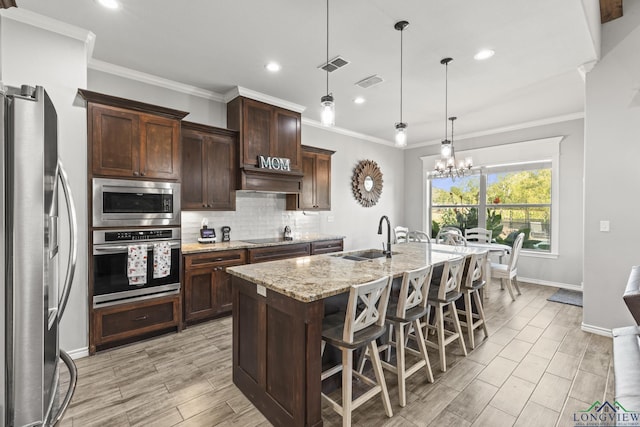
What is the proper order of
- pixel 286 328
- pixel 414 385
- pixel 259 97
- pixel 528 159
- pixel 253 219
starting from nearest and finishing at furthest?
pixel 286 328
pixel 414 385
pixel 259 97
pixel 253 219
pixel 528 159

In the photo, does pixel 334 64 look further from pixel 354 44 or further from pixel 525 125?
pixel 525 125

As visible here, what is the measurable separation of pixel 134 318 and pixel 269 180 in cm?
232

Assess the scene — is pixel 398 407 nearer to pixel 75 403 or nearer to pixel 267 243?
pixel 75 403

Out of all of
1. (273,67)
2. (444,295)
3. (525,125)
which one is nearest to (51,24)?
(273,67)

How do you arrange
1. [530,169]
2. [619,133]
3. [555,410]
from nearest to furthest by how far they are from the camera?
[555,410] < [619,133] < [530,169]

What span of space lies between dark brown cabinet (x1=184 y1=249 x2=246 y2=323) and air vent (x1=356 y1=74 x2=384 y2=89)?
2654 mm

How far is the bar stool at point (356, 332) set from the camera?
1731 mm

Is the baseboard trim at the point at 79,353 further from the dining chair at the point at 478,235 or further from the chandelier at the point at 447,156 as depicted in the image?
the dining chair at the point at 478,235

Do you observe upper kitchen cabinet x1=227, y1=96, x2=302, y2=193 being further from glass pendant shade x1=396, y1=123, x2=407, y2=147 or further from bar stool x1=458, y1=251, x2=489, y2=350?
bar stool x1=458, y1=251, x2=489, y2=350

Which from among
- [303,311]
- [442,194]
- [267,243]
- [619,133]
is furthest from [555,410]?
[442,194]

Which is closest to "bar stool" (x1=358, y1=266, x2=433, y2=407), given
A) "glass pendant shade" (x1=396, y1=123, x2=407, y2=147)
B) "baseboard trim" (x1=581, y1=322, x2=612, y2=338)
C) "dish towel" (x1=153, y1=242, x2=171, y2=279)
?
"glass pendant shade" (x1=396, y1=123, x2=407, y2=147)

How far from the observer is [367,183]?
6453 millimetres

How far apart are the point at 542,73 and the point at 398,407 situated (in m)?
3.93

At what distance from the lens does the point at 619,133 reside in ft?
10.1
